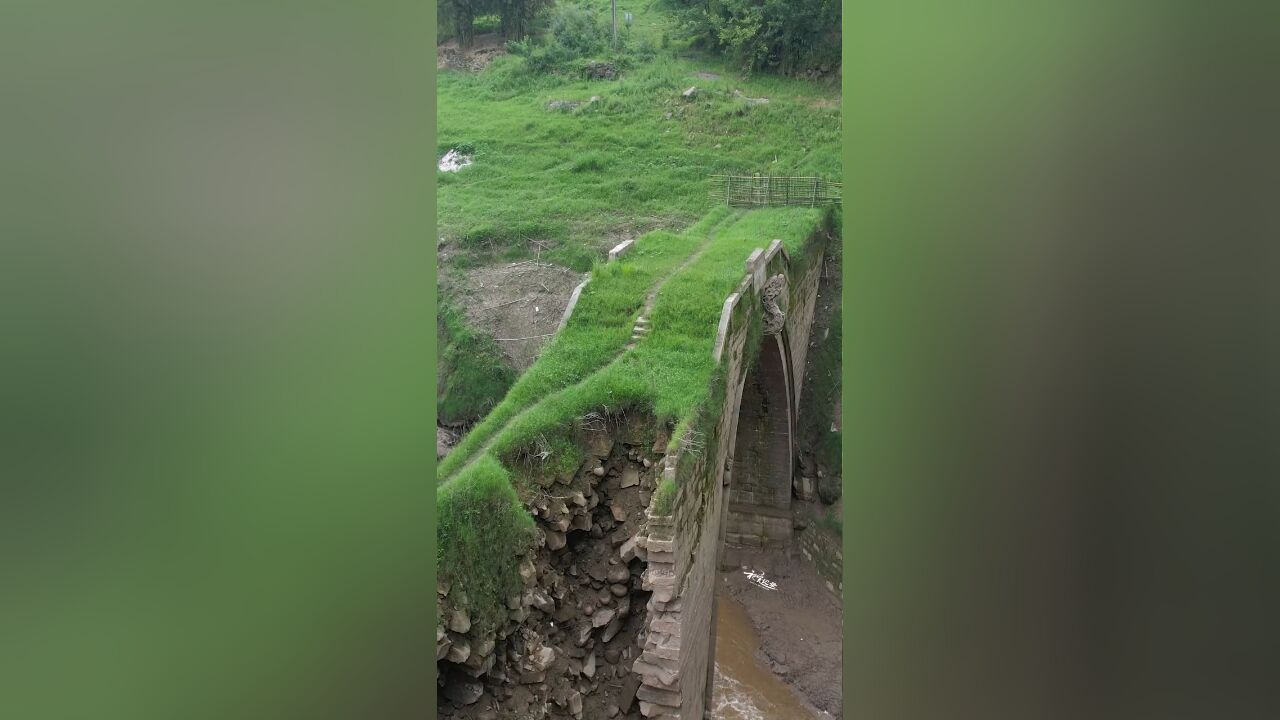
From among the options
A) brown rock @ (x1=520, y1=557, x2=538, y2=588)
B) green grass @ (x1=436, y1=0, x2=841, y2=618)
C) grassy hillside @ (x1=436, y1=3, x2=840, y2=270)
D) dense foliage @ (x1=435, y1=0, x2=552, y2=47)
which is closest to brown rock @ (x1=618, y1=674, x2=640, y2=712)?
brown rock @ (x1=520, y1=557, x2=538, y2=588)

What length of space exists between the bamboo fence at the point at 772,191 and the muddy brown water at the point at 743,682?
13.0 feet

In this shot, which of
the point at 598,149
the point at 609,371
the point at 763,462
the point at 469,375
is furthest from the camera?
the point at 763,462

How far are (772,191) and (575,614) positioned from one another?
14.8 feet

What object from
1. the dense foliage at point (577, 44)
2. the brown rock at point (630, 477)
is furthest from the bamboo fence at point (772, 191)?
the brown rock at point (630, 477)

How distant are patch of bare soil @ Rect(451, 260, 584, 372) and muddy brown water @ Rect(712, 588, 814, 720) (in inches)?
126

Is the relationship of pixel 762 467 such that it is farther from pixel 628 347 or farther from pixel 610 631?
pixel 610 631

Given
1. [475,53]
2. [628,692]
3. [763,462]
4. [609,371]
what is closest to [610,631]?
[628,692]

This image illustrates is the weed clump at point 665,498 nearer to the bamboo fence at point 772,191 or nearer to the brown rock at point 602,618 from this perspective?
the brown rock at point 602,618

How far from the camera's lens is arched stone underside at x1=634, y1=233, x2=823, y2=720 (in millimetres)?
4656

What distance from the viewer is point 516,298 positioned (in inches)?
267

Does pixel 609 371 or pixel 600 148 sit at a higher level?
pixel 600 148

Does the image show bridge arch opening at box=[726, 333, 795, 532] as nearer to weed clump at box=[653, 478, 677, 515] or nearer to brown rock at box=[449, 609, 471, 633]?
weed clump at box=[653, 478, 677, 515]
